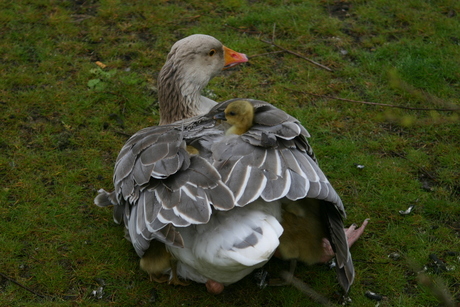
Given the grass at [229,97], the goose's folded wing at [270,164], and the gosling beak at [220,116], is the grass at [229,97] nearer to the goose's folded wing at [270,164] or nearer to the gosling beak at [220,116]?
the goose's folded wing at [270,164]

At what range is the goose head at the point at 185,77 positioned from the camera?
14.9ft

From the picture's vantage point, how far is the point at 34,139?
5.20 m

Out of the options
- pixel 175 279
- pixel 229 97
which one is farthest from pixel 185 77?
pixel 175 279

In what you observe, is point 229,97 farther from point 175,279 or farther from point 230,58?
point 175,279

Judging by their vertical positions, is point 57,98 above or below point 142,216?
below

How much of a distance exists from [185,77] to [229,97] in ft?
4.23

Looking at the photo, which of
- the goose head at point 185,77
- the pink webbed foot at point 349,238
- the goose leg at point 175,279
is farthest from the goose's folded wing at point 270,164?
A: the goose head at point 185,77

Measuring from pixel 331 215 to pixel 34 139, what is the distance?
3.08m

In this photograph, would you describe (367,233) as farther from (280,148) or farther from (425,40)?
(425,40)

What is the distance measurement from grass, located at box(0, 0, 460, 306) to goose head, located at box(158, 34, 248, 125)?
33.9 inches

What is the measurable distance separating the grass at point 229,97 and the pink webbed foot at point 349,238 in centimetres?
11

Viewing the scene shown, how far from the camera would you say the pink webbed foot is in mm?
3876

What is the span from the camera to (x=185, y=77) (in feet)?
14.9

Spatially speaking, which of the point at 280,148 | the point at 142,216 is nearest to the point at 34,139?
the point at 142,216
